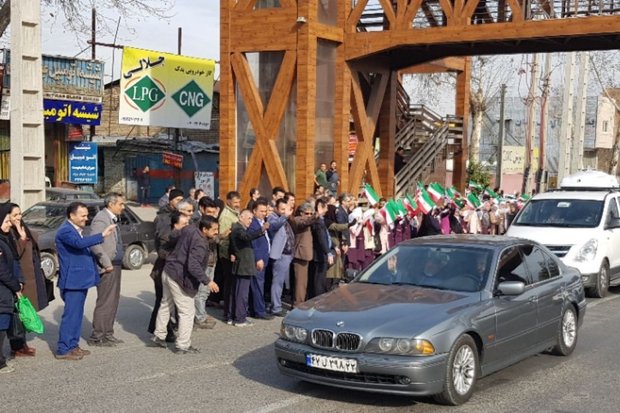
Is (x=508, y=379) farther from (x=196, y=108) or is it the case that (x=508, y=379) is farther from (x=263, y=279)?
(x=196, y=108)

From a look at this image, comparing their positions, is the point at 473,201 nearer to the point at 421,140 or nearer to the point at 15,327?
the point at 421,140

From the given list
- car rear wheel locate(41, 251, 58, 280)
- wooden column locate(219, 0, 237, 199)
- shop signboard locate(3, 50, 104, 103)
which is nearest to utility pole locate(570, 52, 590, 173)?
wooden column locate(219, 0, 237, 199)

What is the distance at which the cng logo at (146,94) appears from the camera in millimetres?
→ 30969

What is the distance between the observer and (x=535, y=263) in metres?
8.92

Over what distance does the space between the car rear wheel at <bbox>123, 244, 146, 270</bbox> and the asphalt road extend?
7.13 m

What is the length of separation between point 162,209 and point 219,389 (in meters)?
4.74

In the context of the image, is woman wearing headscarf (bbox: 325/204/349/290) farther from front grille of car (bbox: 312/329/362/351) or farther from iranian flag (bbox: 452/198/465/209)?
iranian flag (bbox: 452/198/465/209)

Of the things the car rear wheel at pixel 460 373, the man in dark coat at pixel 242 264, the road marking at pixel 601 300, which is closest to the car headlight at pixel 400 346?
the car rear wheel at pixel 460 373

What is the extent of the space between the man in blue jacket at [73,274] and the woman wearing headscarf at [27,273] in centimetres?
40

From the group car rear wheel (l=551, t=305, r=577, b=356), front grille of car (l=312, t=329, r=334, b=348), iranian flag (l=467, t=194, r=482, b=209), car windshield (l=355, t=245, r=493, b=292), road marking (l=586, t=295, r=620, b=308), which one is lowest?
road marking (l=586, t=295, r=620, b=308)

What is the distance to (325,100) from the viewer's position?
21.7m

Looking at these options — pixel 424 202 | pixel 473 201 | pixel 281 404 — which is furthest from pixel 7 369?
pixel 473 201

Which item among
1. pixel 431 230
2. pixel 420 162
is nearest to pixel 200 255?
pixel 431 230

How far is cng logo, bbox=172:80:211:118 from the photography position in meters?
32.7
